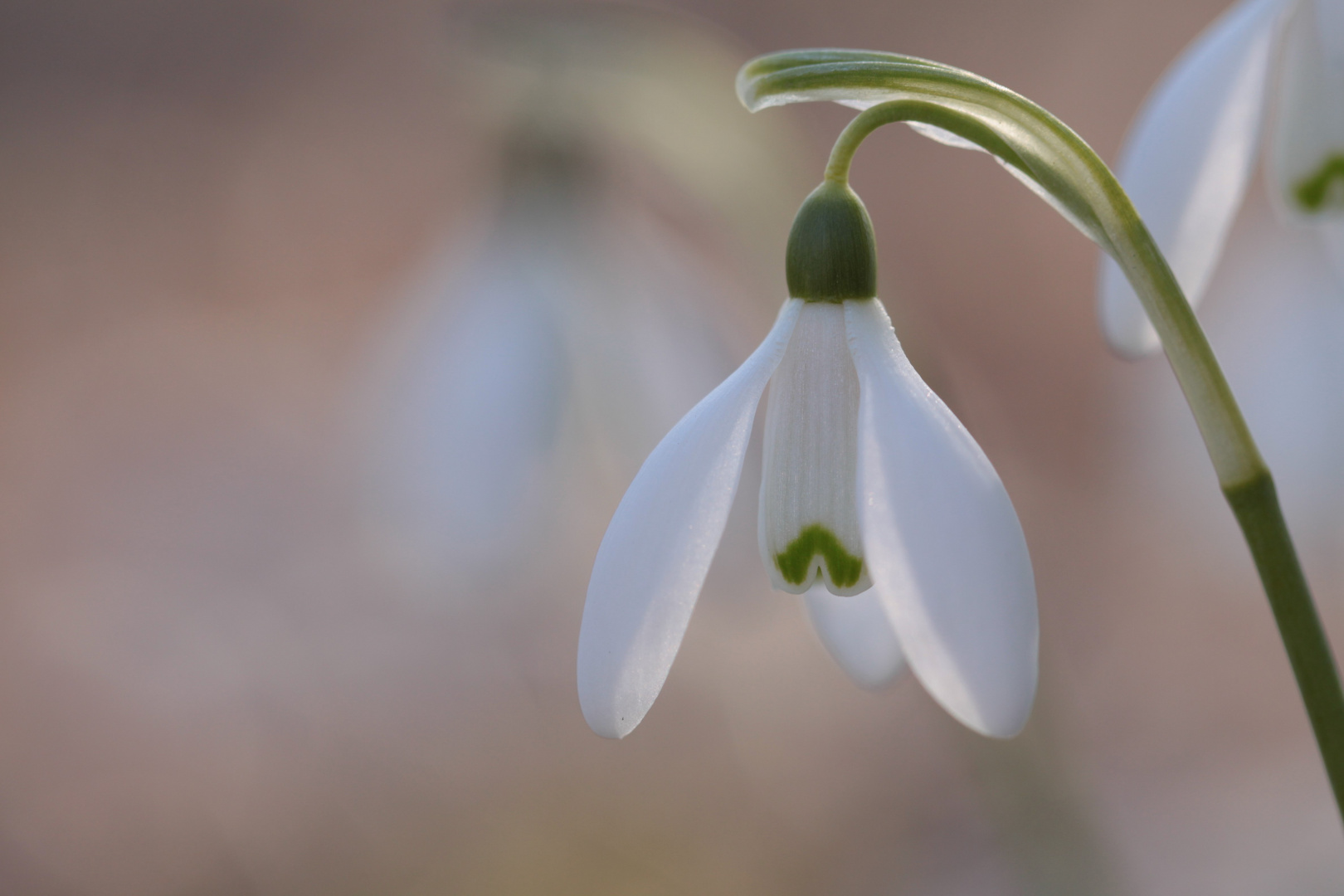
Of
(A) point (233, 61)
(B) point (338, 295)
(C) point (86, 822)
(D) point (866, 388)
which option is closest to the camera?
(D) point (866, 388)

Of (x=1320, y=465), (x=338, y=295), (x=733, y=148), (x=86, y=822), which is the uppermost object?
(x=338, y=295)

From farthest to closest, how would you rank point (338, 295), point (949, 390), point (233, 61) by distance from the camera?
point (233, 61) → point (338, 295) → point (949, 390)

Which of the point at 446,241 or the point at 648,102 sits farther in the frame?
the point at 446,241

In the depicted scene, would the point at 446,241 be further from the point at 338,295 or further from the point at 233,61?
the point at 233,61

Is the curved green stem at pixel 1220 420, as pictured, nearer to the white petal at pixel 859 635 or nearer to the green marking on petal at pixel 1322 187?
the white petal at pixel 859 635

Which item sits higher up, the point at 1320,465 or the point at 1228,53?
the point at 1228,53

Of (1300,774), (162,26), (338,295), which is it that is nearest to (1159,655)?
(1300,774)

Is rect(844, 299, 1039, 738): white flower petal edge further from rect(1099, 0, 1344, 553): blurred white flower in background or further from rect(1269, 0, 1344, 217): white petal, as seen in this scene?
rect(1269, 0, 1344, 217): white petal
